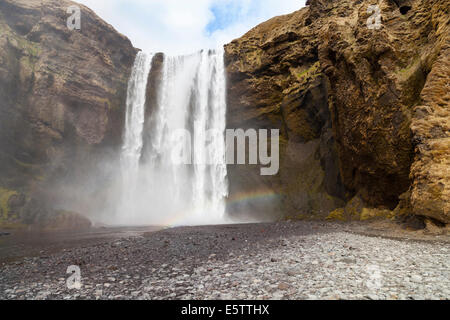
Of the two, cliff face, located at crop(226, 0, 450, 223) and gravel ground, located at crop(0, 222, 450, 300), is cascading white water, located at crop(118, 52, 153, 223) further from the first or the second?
gravel ground, located at crop(0, 222, 450, 300)

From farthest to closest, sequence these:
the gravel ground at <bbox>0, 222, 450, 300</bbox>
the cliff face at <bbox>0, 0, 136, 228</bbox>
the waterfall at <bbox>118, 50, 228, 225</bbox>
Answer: the waterfall at <bbox>118, 50, 228, 225</bbox>
the cliff face at <bbox>0, 0, 136, 228</bbox>
the gravel ground at <bbox>0, 222, 450, 300</bbox>

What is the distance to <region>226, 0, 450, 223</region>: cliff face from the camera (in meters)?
10.9

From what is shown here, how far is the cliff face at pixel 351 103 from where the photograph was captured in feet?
35.9

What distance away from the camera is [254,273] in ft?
19.9

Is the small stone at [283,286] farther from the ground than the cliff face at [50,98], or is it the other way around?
the cliff face at [50,98]

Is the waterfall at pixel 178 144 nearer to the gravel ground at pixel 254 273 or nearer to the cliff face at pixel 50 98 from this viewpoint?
the cliff face at pixel 50 98

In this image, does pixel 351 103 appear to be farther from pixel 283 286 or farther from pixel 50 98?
pixel 50 98

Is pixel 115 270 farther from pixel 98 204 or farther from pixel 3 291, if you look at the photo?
pixel 98 204

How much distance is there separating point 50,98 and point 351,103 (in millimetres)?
33883

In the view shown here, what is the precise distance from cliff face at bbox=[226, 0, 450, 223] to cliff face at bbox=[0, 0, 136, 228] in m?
18.6

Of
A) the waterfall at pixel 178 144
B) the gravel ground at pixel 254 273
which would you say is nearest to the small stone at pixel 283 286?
the gravel ground at pixel 254 273

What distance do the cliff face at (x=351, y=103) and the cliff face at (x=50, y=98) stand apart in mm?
18602

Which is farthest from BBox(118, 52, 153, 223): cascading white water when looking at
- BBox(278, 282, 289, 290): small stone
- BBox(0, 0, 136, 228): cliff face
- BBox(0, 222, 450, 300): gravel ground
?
BBox(278, 282, 289, 290): small stone
